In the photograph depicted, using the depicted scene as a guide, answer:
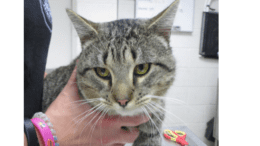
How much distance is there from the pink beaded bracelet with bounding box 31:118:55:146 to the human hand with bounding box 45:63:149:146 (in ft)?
0.16

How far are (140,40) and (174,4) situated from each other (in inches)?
6.6

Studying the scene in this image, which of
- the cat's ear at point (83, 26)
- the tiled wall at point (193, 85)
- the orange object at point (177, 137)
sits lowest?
the orange object at point (177, 137)

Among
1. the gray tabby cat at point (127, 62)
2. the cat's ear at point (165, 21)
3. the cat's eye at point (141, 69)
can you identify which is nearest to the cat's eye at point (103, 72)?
the gray tabby cat at point (127, 62)

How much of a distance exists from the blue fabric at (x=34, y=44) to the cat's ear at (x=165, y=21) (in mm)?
354

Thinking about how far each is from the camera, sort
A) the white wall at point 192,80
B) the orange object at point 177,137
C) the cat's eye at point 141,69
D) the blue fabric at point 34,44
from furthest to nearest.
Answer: the white wall at point 192,80 < the orange object at point 177,137 < the cat's eye at point 141,69 < the blue fabric at point 34,44

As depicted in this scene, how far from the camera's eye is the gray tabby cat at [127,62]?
53 centimetres

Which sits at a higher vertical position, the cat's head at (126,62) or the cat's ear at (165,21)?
the cat's ear at (165,21)

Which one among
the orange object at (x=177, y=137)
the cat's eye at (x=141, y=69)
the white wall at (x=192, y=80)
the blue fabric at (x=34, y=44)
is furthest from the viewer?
the white wall at (x=192, y=80)

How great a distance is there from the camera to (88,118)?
64 centimetres

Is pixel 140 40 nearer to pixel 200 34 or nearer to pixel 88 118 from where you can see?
pixel 88 118

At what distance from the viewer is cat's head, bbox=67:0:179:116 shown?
53cm

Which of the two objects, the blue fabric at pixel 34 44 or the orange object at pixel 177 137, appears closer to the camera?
the blue fabric at pixel 34 44

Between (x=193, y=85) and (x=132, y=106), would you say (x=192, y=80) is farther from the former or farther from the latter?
(x=132, y=106)

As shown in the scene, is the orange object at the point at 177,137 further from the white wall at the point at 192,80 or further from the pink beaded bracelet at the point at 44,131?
the pink beaded bracelet at the point at 44,131
